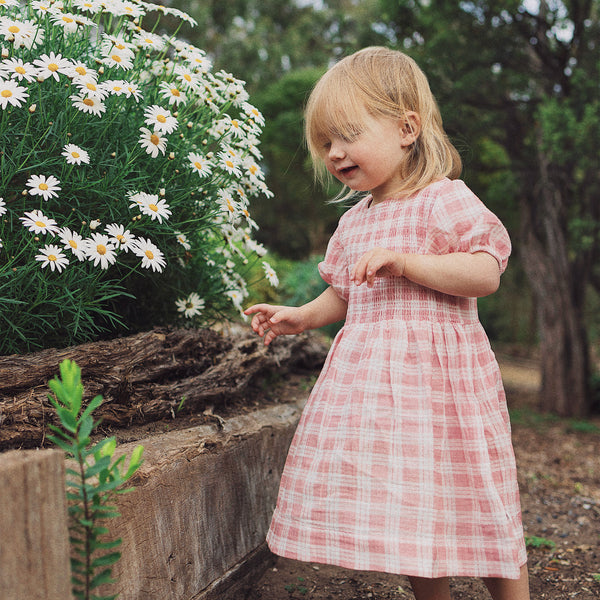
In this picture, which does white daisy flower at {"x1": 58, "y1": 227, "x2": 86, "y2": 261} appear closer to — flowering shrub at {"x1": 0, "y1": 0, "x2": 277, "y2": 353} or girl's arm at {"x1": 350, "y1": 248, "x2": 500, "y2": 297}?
flowering shrub at {"x1": 0, "y1": 0, "x2": 277, "y2": 353}

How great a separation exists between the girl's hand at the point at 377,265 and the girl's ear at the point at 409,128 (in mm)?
400

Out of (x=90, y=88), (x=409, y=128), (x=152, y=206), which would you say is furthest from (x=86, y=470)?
(x=409, y=128)

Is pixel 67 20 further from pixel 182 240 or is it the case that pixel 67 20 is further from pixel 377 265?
pixel 377 265

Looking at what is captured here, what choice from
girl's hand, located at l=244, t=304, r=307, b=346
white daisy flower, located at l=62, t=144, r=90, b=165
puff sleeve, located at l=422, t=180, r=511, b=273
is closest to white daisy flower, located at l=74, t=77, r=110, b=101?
white daisy flower, located at l=62, t=144, r=90, b=165

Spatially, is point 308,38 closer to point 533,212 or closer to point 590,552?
point 533,212

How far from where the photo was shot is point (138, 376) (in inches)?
80.9

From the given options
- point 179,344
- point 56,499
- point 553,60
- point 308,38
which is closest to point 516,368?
point 553,60

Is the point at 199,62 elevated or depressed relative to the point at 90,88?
elevated

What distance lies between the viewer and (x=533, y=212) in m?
7.45

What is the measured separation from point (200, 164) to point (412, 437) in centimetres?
109

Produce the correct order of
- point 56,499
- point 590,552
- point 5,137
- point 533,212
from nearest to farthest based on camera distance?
point 56,499 → point 5,137 → point 590,552 → point 533,212

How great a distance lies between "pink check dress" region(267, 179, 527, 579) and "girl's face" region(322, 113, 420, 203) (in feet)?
0.33

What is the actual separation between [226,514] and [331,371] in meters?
0.60

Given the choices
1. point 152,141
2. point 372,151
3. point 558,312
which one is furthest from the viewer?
point 558,312
